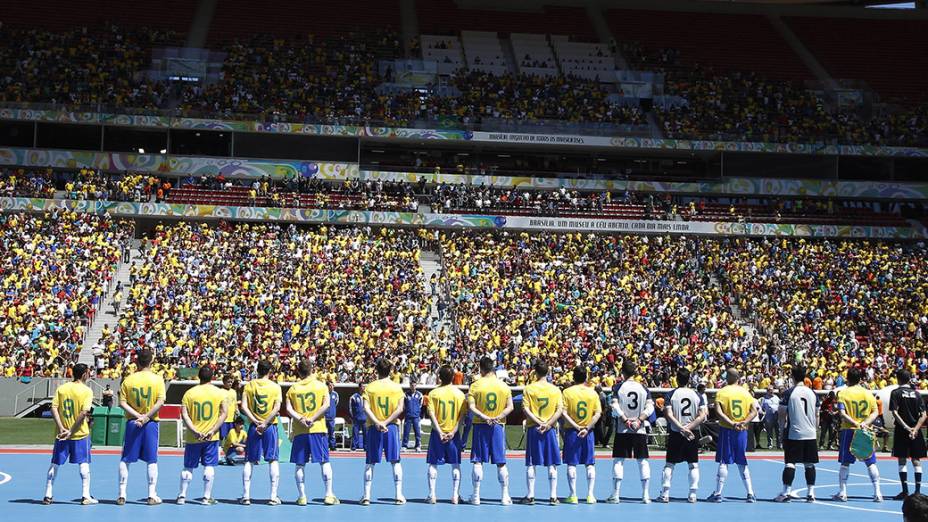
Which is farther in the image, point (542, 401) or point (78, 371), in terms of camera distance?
point (542, 401)

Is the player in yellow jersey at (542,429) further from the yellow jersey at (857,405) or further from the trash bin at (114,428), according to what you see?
the trash bin at (114,428)

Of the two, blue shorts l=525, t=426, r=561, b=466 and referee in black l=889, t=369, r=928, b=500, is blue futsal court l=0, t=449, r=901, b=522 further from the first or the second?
referee in black l=889, t=369, r=928, b=500

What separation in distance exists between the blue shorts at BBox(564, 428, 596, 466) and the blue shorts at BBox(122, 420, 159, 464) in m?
6.13

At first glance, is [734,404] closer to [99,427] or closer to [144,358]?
[144,358]

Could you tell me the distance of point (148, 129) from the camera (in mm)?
52031

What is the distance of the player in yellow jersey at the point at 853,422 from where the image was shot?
18.0 metres

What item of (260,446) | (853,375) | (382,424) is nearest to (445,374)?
(382,424)

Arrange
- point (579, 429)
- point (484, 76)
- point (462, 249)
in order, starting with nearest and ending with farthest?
1. point (579, 429)
2. point (462, 249)
3. point (484, 76)

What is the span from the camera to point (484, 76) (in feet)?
192

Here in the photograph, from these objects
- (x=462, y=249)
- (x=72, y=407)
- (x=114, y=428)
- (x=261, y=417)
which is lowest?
(x=114, y=428)

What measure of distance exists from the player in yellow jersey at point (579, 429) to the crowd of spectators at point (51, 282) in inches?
909

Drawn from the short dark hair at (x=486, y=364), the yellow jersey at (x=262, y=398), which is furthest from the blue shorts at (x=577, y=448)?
the yellow jersey at (x=262, y=398)

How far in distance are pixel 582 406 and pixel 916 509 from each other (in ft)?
34.2

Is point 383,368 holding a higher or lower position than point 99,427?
higher
